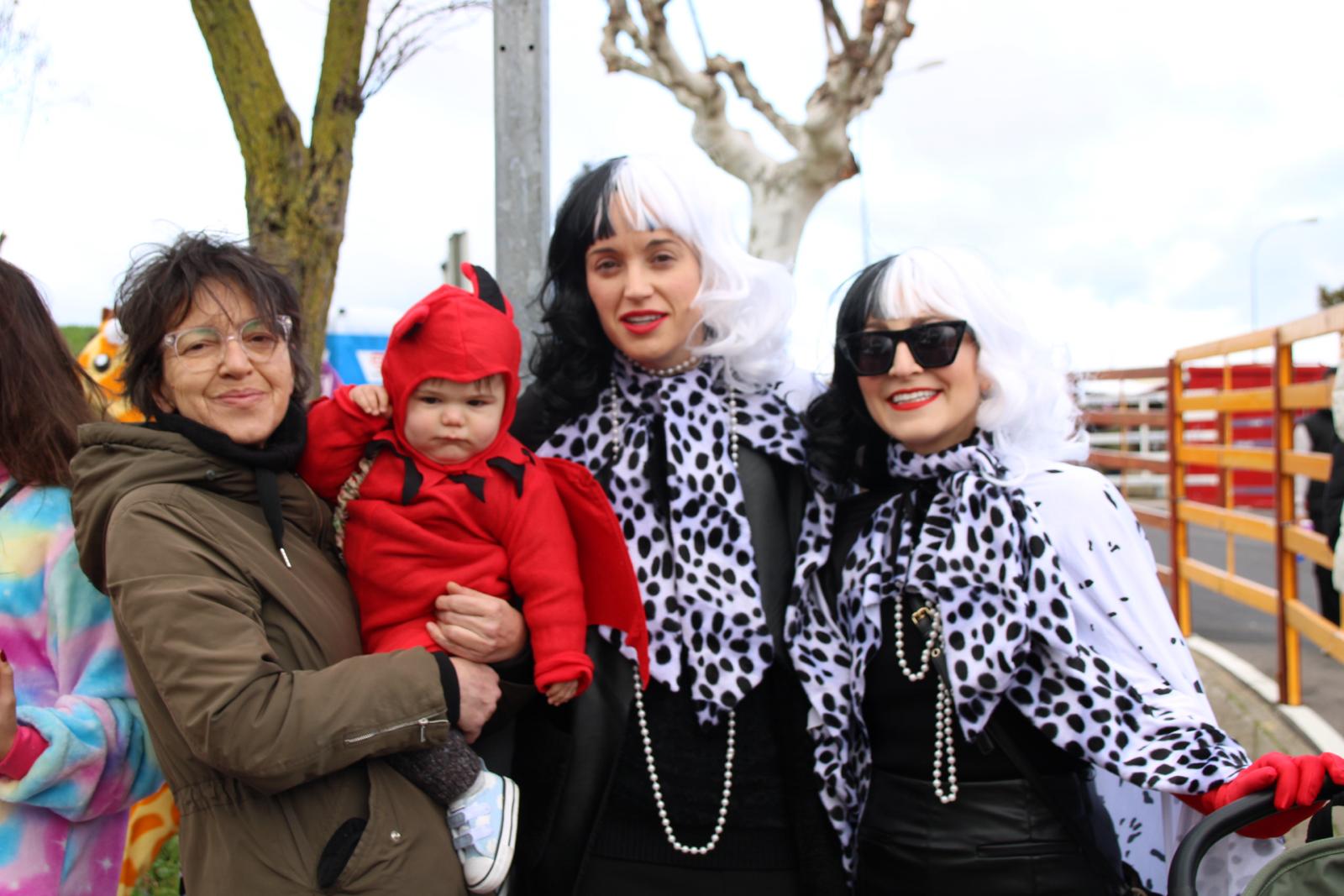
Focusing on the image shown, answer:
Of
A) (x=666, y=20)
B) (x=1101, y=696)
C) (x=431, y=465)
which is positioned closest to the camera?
(x=1101, y=696)

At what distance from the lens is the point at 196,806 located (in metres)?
1.65

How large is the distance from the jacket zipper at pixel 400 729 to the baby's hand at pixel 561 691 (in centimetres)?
27

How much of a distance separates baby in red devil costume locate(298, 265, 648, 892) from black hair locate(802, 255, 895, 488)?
479 millimetres

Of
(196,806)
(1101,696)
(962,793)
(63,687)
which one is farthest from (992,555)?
(63,687)

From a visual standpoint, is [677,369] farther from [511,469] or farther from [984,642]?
[984,642]

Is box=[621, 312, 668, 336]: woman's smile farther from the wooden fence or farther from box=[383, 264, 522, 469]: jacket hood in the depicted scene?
the wooden fence

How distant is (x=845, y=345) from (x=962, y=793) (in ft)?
2.95

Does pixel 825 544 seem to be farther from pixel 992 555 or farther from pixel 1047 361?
pixel 1047 361

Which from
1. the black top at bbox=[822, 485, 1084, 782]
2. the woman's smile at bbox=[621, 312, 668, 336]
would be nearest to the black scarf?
the woman's smile at bbox=[621, 312, 668, 336]

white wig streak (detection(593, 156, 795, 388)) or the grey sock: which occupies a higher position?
white wig streak (detection(593, 156, 795, 388))

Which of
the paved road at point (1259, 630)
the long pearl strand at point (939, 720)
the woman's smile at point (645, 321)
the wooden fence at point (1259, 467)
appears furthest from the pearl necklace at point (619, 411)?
the paved road at point (1259, 630)

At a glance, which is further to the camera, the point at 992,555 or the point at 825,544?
the point at 825,544

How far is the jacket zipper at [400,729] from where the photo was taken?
162 cm

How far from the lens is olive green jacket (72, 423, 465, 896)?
154 centimetres
